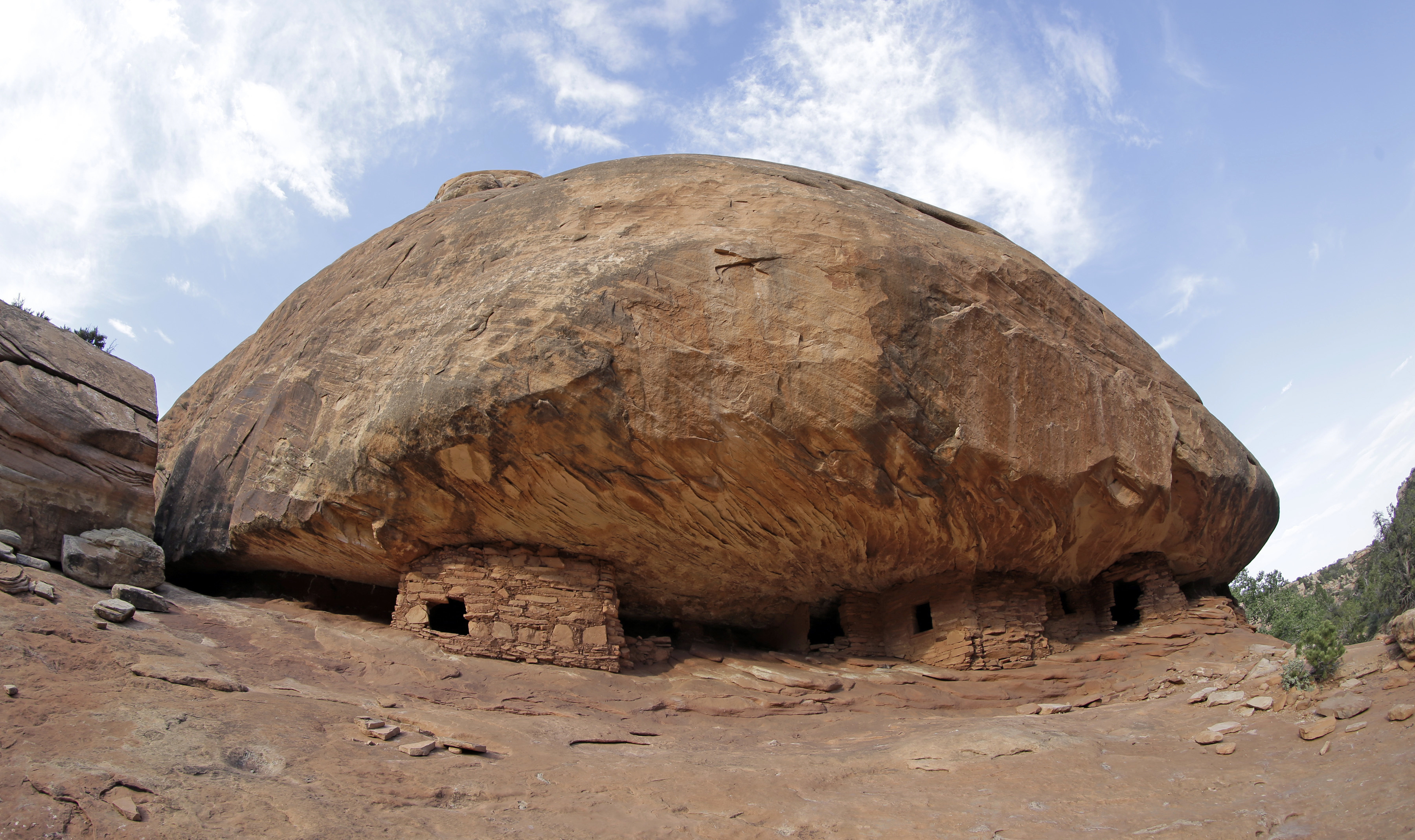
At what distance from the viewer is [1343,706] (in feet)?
17.9

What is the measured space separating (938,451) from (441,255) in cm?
505

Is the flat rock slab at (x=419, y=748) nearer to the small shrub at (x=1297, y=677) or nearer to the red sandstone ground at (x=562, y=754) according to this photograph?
the red sandstone ground at (x=562, y=754)

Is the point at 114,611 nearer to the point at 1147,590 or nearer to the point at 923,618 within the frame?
the point at 923,618

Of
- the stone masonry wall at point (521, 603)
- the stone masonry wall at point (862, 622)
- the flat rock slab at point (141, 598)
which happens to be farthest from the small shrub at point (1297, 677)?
the flat rock slab at point (141, 598)

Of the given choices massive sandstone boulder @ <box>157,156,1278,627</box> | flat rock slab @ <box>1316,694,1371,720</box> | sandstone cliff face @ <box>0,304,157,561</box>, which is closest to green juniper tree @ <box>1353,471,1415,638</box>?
massive sandstone boulder @ <box>157,156,1278,627</box>

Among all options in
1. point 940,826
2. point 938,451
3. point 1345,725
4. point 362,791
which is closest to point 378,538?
point 362,791

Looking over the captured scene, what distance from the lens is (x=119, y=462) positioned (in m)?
7.64

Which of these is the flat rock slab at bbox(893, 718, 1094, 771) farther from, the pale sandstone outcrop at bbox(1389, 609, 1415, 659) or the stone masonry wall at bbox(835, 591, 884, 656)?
the stone masonry wall at bbox(835, 591, 884, 656)

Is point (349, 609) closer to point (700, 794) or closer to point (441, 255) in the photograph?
point (441, 255)

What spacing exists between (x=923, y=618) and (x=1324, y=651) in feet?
13.5

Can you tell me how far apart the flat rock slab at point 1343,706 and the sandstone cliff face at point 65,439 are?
9.17m

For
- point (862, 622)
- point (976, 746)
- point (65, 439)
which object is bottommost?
point (976, 746)

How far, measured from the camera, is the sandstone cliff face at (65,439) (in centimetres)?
694

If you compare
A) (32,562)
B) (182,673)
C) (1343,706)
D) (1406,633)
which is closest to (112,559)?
(32,562)
